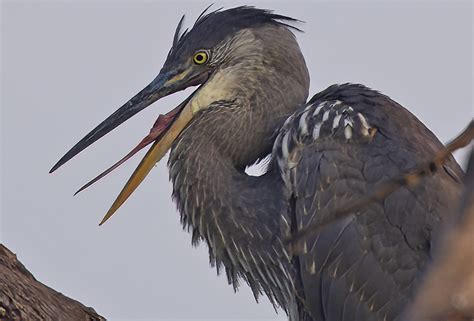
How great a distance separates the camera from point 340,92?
3793 mm

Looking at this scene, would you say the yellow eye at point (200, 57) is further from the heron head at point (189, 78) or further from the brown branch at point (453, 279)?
the brown branch at point (453, 279)

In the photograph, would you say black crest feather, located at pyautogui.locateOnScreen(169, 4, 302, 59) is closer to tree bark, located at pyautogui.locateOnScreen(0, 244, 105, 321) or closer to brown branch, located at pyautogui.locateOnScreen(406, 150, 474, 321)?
tree bark, located at pyautogui.locateOnScreen(0, 244, 105, 321)

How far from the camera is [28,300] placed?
2.95 meters

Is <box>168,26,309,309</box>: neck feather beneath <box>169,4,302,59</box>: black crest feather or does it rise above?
beneath

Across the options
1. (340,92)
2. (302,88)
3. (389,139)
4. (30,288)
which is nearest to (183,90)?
(302,88)

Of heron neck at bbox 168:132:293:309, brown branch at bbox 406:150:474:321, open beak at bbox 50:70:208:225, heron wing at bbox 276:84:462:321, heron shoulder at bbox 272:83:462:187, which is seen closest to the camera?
brown branch at bbox 406:150:474:321

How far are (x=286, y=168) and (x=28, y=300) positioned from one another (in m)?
1.26

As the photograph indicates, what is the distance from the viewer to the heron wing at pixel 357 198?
3287 mm

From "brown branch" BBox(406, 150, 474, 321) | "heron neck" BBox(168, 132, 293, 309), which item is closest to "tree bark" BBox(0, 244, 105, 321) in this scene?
"heron neck" BBox(168, 132, 293, 309)

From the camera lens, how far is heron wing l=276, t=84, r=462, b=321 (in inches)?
129

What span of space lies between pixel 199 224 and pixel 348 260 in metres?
0.88

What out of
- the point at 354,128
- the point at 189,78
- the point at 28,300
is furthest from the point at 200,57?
the point at 28,300

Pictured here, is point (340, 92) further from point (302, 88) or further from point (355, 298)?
point (355, 298)

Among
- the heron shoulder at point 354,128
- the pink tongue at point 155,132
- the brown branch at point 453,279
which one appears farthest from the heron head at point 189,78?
the brown branch at point 453,279
